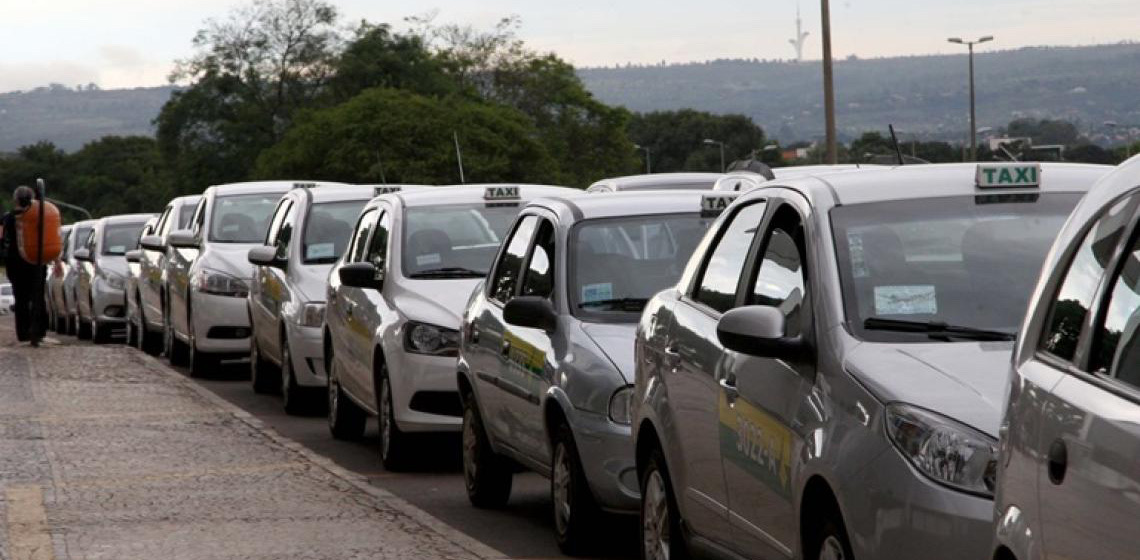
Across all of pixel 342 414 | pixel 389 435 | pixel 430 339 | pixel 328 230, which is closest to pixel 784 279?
pixel 430 339

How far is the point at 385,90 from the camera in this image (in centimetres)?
10469

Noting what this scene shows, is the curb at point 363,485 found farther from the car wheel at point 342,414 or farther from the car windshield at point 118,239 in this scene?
the car windshield at point 118,239

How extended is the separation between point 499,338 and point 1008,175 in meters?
3.89

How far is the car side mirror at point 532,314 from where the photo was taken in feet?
31.4

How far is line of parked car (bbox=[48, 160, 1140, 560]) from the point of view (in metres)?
4.56

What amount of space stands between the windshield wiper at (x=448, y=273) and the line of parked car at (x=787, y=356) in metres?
0.03

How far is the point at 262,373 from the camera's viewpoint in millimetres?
18922

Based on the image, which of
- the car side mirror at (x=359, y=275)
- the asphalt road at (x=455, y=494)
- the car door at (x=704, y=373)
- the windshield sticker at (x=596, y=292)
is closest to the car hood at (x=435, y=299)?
the car side mirror at (x=359, y=275)

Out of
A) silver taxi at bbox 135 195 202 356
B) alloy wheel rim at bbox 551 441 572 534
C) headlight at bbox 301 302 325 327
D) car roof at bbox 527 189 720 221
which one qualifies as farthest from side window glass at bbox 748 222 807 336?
silver taxi at bbox 135 195 202 356

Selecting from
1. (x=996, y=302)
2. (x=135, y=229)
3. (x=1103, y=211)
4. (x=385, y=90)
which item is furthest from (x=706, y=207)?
(x=385, y=90)

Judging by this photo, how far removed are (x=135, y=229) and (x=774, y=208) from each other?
25.6m

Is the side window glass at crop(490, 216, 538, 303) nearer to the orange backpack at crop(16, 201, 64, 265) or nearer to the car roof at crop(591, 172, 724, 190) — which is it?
the car roof at crop(591, 172, 724, 190)

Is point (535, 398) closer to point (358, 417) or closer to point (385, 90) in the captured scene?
point (358, 417)

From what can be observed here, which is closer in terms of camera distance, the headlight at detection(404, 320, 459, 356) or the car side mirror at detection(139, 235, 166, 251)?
the headlight at detection(404, 320, 459, 356)
